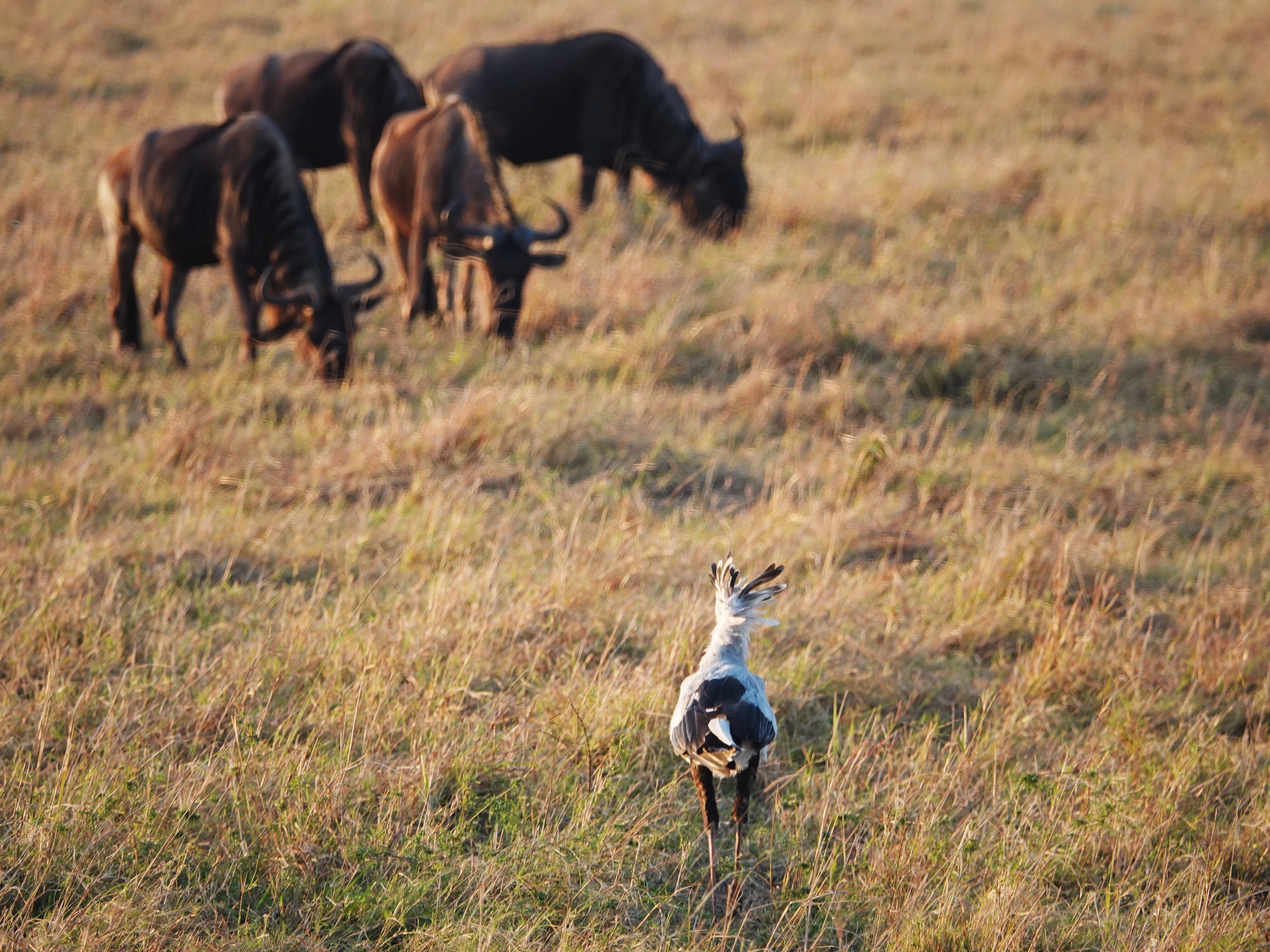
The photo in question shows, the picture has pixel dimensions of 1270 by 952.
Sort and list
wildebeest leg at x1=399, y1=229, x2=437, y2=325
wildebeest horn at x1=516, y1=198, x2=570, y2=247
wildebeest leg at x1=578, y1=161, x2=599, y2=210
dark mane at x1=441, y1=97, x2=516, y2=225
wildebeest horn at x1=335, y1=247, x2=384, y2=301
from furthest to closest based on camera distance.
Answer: wildebeest leg at x1=578, y1=161, x2=599, y2=210
wildebeest leg at x1=399, y1=229, x2=437, y2=325
dark mane at x1=441, y1=97, x2=516, y2=225
wildebeest horn at x1=516, y1=198, x2=570, y2=247
wildebeest horn at x1=335, y1=247, x2=384, y2=301

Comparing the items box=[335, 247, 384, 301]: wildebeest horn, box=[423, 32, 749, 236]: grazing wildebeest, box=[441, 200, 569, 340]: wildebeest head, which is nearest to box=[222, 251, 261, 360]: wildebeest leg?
box=[335, 247, 384, 301]: wildebeest horn

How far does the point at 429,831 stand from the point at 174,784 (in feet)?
2.27

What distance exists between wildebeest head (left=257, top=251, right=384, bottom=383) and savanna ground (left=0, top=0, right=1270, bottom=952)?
26 centimetres

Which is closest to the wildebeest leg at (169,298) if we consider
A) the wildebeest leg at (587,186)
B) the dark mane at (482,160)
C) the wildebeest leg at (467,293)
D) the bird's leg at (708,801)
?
the wildebeest leg at (467,293)

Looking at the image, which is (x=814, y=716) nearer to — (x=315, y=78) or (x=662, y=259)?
(x=662, y=259)

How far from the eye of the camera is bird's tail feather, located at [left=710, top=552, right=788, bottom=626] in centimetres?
292

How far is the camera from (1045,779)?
3477mm

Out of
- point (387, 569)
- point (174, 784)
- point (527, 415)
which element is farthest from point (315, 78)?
point (174, 784)

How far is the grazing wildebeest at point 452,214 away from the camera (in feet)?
23.6

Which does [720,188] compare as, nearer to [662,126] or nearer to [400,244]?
[662,126]

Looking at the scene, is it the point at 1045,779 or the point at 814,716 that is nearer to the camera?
the point at 1045,779

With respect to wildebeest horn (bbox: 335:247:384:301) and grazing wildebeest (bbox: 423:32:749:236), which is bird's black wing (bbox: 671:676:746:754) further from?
Result: grazing wildebeest (bbox: 423:32:749:236)

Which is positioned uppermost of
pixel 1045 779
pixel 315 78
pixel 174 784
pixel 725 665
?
pixel 315 78

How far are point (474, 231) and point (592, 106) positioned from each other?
Result: 3283 mm
